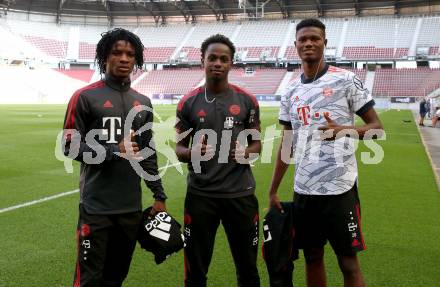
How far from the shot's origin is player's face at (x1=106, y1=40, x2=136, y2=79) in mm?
3276

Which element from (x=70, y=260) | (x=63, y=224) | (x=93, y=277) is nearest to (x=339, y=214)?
(x=93, y=277)

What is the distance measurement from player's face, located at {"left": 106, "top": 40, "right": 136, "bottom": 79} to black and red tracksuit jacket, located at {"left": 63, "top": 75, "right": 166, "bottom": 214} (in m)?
0.05

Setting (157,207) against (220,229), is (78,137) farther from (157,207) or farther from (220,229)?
(220,229)

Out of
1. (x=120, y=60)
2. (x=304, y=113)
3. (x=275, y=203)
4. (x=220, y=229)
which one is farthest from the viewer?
(x=220, y=229)

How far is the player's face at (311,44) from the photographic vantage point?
349cm

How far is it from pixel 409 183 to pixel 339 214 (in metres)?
6.38

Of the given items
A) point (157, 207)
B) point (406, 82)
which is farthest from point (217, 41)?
point (406, 82)

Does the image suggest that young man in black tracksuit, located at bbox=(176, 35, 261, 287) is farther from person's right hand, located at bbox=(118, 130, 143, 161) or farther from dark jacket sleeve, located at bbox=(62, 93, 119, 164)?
dark jacket sleeve, located at bbox=(62, 93, 119, 164)

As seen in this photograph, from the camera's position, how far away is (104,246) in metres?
3.13

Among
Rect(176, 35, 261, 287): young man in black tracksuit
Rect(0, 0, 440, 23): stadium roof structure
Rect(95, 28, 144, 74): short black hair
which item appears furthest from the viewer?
Rect(0, 0, 440, 23): stadium roof structure

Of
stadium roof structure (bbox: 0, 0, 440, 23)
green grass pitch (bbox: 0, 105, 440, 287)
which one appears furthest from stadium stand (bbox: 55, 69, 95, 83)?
green grass pitch (bbox: 0, 105, 440, 287)

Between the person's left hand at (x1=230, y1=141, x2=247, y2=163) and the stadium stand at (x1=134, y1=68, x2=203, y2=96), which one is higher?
the stadium stand at (x1=134, y1=68, x2=203, y2=96)

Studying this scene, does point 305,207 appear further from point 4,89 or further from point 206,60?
point 4,89

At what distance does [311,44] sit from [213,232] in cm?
154
